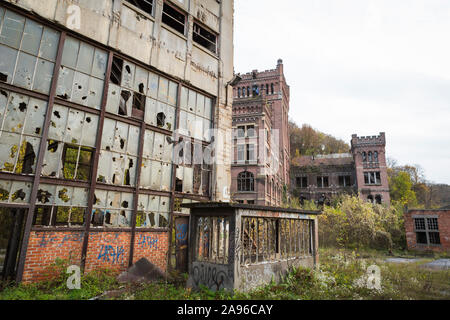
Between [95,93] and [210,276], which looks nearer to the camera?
[210,276]

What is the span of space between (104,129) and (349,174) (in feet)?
142

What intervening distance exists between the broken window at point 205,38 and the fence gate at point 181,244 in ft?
28.5

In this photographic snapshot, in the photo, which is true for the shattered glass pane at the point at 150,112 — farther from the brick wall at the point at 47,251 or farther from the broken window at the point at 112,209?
the brick wall at the point at 47,251

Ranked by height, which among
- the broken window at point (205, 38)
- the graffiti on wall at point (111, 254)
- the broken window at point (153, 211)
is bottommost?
the graffiti on wall at point (111, 254)

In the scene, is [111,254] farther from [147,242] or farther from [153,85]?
[153,85]

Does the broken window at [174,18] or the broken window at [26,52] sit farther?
the broken window at [174,18]

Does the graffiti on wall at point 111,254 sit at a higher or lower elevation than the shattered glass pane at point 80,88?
lower

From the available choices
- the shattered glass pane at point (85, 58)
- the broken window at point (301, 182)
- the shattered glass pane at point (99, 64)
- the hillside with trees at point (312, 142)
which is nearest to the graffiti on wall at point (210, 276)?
the shattered glass pane at point (99, 64)

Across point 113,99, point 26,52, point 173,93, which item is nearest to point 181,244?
point 113,99

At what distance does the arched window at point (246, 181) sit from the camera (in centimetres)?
2859

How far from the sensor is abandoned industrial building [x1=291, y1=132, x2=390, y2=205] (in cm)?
3912

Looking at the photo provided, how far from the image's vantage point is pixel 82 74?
820 cm

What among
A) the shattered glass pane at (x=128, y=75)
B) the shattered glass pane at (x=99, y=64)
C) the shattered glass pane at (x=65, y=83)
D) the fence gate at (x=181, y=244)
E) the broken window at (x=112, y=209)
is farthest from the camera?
the fence gate at (x=181, y=244)

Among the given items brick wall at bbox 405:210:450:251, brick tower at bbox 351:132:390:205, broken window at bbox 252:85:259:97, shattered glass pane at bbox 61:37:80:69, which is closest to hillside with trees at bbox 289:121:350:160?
brick tower at bbox 351:132:390:205
